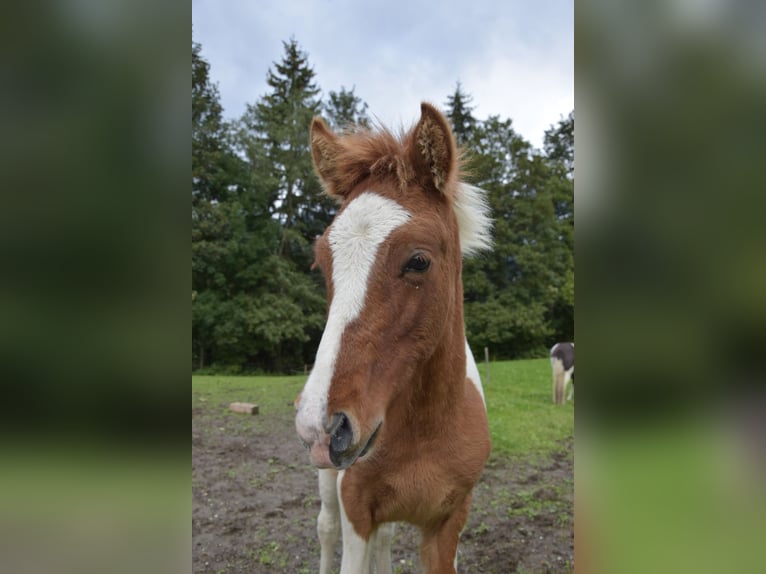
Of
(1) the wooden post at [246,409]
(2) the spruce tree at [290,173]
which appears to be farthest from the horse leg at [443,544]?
(2) the spruce tree at [290,173]

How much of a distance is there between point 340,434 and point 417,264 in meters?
0.72

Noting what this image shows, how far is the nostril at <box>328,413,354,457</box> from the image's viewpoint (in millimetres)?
1414

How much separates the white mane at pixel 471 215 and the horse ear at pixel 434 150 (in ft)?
0.89

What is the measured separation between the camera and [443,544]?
234cm

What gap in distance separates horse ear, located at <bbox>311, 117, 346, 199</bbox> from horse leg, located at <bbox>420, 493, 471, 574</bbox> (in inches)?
75.4

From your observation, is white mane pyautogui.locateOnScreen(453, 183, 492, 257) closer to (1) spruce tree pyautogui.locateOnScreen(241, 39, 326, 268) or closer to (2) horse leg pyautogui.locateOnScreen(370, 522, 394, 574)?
(2) horse leg pyautogui.locateOnScreen(370, 522, 394, 574)

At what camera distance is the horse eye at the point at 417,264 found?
1733 mm

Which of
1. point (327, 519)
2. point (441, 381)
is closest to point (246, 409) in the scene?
point (327, 519)
